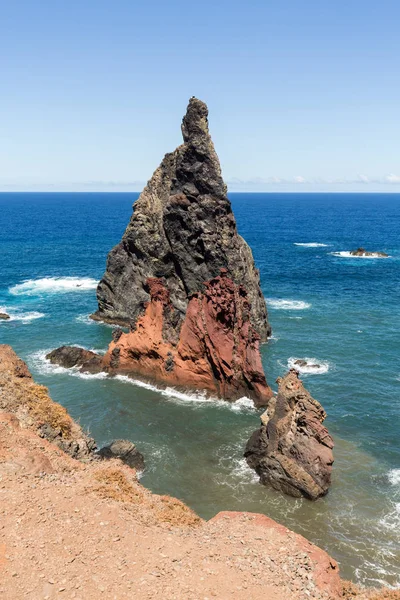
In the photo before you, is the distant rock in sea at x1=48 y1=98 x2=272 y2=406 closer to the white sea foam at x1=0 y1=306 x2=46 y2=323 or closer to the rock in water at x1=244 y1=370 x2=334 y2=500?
the rock in water at x1=244 y1=370 x2=334 y2=500

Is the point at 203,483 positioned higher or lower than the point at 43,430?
lower

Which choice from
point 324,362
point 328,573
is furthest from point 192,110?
point 328,573

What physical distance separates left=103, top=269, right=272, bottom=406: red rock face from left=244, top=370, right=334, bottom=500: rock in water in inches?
344

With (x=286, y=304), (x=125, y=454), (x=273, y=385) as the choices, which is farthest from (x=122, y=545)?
(x=286, y=304)

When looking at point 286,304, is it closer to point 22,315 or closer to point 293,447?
point 22,315

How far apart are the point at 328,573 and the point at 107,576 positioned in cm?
839

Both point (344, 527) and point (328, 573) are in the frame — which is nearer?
point (328, 573)

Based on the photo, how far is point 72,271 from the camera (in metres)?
102

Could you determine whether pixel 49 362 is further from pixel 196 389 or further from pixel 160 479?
pixel 160 479

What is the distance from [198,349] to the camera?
4819cm

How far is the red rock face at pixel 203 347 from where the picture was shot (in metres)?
46.0

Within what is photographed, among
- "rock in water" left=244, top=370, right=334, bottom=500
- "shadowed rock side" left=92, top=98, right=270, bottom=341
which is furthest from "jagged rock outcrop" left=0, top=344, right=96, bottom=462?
"shadowed rock side" left=92, top=98, right=270, bottom=341

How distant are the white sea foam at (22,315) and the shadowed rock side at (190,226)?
20.0 m

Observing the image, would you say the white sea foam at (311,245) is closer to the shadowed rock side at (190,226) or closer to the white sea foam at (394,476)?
the shadowed rock side at (190,226)
